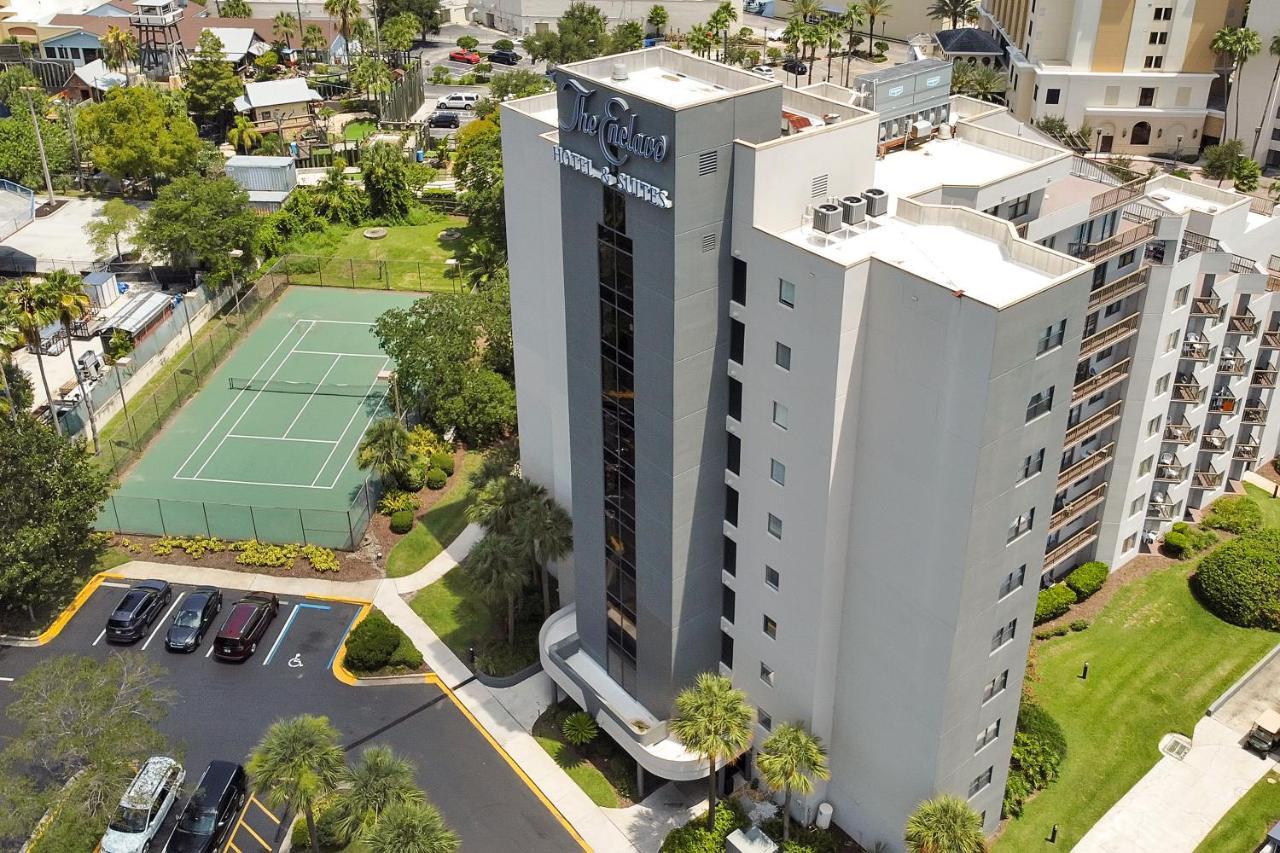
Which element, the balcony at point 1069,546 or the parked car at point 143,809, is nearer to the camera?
the parked car at point 143,809

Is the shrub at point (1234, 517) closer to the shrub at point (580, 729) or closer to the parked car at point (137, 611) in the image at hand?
the shrub at point (580, 729)

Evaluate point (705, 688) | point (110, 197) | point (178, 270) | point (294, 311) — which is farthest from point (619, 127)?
point (110, 197)

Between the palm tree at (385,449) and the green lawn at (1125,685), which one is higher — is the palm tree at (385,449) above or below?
above

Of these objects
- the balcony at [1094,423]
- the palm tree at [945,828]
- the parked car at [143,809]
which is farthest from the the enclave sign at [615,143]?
the parked car at [143,809]

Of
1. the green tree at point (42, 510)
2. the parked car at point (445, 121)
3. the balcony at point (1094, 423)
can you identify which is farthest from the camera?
the parked car at point (445, 121)

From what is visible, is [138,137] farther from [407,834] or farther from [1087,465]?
[1087,465]

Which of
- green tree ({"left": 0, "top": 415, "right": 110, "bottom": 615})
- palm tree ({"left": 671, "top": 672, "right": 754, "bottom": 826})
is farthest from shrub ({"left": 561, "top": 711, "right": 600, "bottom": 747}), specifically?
green tree ({"left": 0, "top": 415, "right": 110, "bottom": 615})

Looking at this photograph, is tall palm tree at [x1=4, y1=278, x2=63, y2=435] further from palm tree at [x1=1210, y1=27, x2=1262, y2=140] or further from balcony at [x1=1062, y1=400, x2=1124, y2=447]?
palm tree at [x1=1210, y1=27, x2=1262, y2=140]
